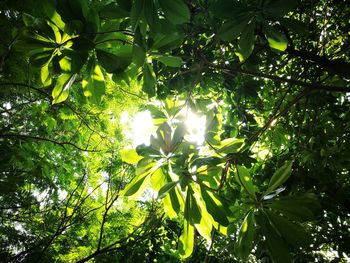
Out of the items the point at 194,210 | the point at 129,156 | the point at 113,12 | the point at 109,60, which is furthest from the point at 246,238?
the point at 113,12

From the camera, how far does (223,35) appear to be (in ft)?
3.45

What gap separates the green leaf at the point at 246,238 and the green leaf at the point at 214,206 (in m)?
0.11

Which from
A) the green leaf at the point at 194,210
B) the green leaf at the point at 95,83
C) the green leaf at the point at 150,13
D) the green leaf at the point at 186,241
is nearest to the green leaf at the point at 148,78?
the green leaf at the point at 95,83

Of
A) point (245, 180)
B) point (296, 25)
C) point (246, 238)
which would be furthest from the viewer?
point (245, 180)

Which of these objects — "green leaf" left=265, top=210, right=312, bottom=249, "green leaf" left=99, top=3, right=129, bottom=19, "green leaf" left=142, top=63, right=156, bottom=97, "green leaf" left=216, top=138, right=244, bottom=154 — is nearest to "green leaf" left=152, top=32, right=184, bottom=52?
"green leaf" left=142, top=63, right=156, bottom=97

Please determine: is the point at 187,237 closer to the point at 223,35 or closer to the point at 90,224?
the point at 223,35

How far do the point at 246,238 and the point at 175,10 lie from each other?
1.01 metres

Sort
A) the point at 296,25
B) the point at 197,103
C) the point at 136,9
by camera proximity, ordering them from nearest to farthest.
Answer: the point at 136,9 < the point at 296,25 < the point at 197,103

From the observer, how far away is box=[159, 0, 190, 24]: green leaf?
825 mm

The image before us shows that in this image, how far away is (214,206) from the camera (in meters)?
1.16

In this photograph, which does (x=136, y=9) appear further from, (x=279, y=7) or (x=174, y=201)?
(x=174, y=201)

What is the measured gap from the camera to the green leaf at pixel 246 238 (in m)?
1.14

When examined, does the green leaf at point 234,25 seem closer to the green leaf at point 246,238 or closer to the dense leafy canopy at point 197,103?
the dense leafy canopy at point 197,103

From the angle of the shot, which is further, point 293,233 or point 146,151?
point 146,151
